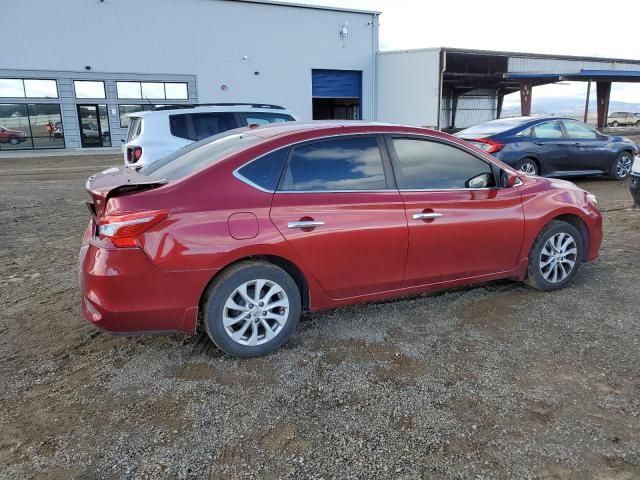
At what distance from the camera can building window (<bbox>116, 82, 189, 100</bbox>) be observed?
27.1 m

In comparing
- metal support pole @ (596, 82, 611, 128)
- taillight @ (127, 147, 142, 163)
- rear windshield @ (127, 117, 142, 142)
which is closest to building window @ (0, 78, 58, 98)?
rear windshield @ (127, 117, 142, 142)

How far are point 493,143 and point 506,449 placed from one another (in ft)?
26.8

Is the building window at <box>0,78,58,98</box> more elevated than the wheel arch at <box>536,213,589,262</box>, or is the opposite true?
the building window at <box>0,78,58,98</box>

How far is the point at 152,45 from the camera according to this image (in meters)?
27.0

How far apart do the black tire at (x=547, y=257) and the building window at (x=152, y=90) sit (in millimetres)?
26507

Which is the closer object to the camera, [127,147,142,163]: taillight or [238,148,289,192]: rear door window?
[238,148,289,192]: rear door window

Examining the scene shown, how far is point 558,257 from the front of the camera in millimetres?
4855

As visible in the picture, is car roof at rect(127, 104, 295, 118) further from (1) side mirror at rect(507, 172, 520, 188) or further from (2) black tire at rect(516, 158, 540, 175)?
(1) side mirror at rect(507, 172, 520, 188)

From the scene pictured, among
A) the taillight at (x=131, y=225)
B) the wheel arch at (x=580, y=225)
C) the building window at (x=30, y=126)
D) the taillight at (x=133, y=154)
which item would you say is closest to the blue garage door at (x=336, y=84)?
the building window at (x=30, y=126)

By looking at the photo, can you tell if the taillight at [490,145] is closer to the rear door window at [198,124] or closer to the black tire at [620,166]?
the black tire at [620,166]

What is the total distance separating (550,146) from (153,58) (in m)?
22.8

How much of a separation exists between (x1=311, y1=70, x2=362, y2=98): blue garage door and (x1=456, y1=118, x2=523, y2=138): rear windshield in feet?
73.7

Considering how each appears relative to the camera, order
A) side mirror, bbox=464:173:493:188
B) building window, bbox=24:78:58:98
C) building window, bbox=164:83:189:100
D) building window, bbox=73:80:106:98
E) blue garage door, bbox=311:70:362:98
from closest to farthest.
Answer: side mirror, bbox=464:173:493:188, building window, bbox=24:78:58:98, building window, bbox=73:80:106:98, building window, bbox=164:83:189:100, blue garage door, bbox=311:70:362:98

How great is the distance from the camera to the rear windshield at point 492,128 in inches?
404
